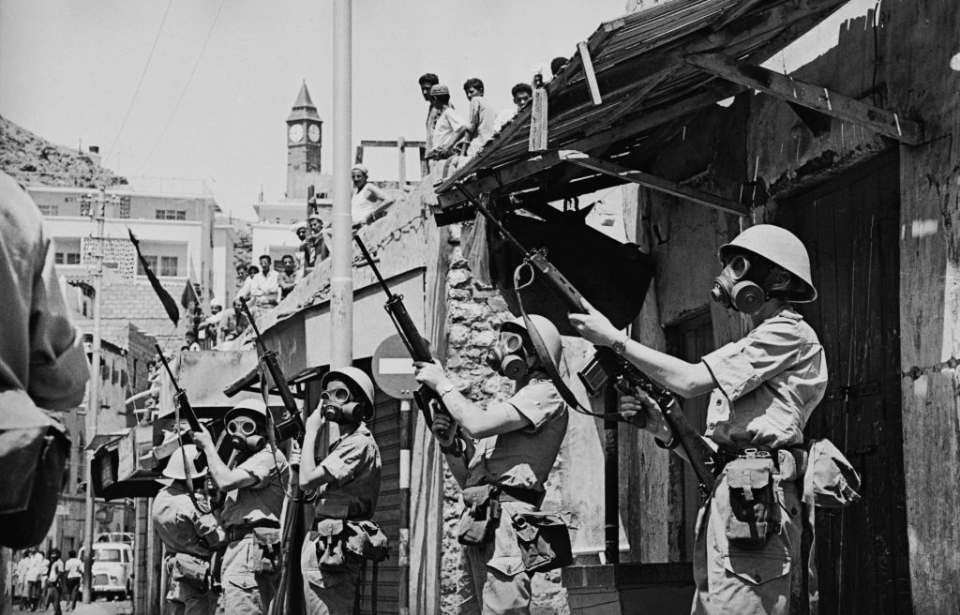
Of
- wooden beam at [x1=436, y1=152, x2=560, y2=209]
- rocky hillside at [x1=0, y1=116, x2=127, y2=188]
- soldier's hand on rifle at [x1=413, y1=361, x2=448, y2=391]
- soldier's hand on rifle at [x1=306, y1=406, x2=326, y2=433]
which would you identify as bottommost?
soldier's hand on rifle at [x1=306, y1=406, x2=326, y2=433]

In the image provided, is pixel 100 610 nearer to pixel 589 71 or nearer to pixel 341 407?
pixel 341 407

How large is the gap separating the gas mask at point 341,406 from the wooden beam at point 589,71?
10.7 ft

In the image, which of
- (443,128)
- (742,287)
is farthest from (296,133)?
(742,287)

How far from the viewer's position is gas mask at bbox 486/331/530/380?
27.9 ft

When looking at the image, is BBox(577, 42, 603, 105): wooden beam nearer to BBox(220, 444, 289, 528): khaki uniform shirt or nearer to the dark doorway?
the dark doorway

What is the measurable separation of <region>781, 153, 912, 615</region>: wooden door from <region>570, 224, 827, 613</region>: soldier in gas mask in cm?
139

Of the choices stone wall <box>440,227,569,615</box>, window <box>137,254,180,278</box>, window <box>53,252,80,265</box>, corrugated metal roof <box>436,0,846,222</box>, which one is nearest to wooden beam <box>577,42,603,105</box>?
corrugated metal roof <box>436,0,846,222</box>

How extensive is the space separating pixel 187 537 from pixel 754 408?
7786mm

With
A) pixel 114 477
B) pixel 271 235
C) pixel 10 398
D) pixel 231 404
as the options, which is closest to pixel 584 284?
pixel 10 398

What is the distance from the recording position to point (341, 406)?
10.2 m

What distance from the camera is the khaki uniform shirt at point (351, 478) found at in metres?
9.88

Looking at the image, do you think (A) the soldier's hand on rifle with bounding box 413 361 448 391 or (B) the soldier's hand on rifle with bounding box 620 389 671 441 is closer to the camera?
(B) the soldier's hand on rifle with bounding box 620 389 671 441

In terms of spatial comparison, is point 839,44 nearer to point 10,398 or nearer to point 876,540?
point 876,540

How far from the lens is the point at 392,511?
49.0ft
